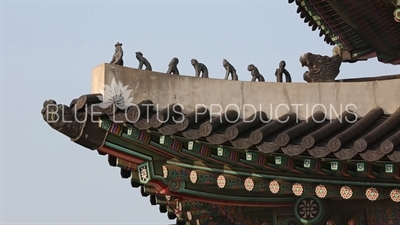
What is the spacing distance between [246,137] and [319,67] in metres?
2.40

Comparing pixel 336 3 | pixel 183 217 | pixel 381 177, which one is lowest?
pixel 183 217

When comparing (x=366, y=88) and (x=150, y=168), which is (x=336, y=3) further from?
(x=150, y=168)

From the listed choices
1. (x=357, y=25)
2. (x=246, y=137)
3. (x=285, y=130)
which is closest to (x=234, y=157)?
(x=246, y=137)

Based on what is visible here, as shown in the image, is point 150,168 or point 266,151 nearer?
point 266,151

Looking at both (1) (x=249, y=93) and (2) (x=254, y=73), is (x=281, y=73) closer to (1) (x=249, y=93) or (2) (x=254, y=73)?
(2) (x=254, y=73)

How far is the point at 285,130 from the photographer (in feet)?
28.3

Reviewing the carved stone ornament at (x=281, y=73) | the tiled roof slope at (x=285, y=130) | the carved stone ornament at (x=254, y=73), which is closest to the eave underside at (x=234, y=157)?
the tiled roof slope at (x=285, y=130)

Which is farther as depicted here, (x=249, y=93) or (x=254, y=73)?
(x=254, y=73)

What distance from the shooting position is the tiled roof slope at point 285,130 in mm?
7910

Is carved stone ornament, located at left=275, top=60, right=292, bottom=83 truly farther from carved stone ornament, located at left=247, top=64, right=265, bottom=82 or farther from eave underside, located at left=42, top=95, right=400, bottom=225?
eave underside, located at left=42, top=95, right=400, bottom=225

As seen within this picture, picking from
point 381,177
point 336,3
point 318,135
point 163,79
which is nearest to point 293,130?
point 318,135

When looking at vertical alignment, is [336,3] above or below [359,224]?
above

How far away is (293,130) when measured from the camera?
331 inches

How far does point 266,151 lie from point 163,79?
1507mm
